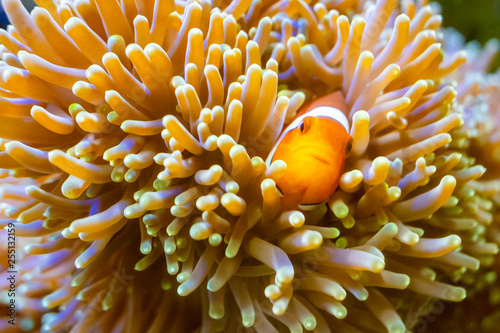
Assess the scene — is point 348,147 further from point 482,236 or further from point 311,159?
point 482,236

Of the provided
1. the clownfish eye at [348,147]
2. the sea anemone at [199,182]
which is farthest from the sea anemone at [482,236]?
the clownfish eye at [348,147]

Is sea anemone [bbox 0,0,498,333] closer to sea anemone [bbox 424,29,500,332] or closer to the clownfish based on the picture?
the clownfish

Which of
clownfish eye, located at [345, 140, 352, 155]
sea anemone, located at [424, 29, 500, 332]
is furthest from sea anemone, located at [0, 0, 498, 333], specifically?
sea anemone, located at [424, 29, 500, 332]

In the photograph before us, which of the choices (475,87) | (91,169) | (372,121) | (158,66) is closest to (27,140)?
(91,169)

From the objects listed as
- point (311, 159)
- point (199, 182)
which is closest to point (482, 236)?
point (311, 159)

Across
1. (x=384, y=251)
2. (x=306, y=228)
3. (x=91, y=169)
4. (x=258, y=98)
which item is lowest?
(x=384, y=251)

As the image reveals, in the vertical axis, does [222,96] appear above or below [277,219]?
above

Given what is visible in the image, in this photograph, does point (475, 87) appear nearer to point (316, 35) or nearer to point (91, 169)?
point (316, 35)
